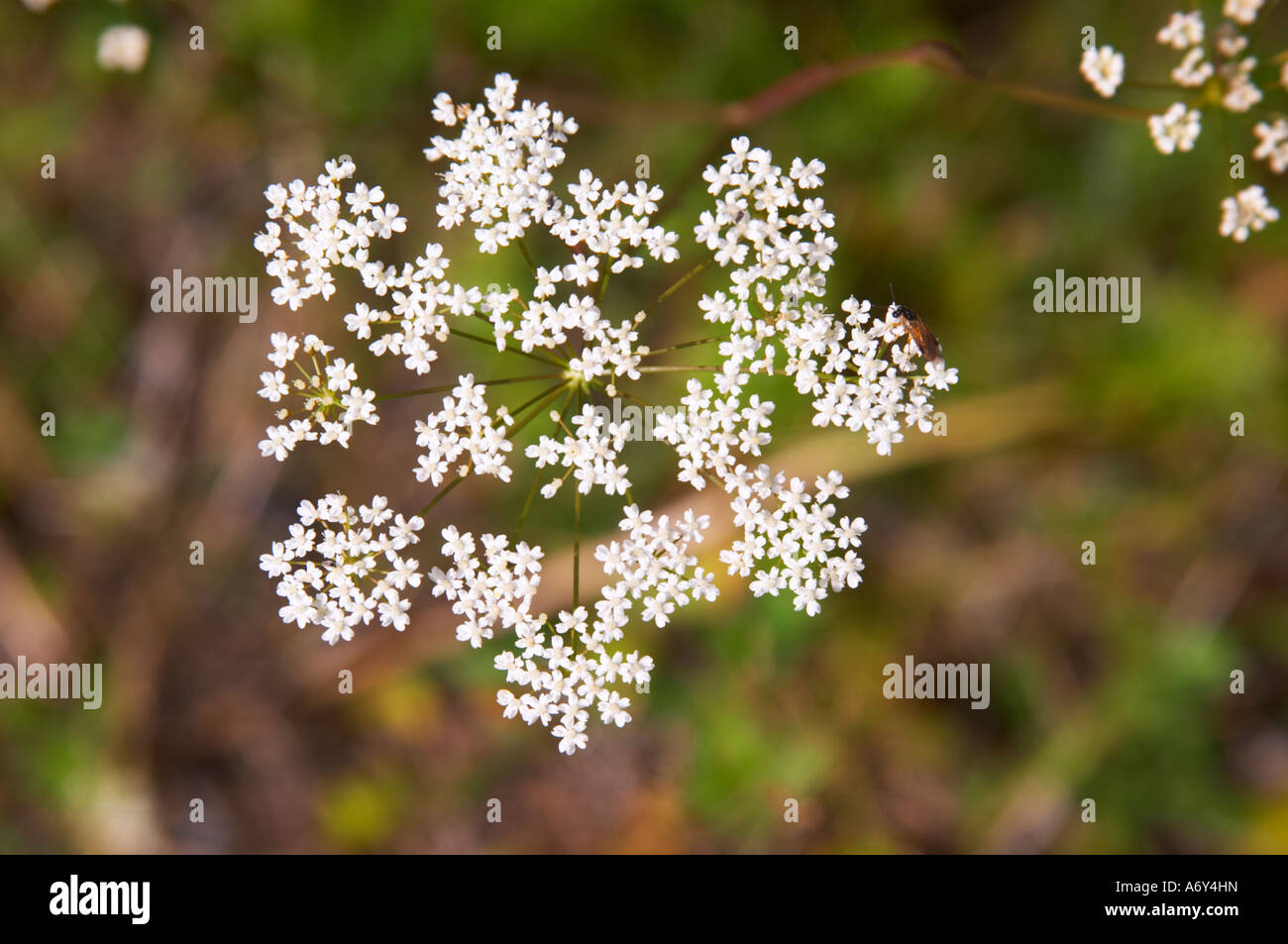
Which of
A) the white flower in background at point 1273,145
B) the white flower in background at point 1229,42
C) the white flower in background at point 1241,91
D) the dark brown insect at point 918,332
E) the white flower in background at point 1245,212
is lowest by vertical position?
the dark brown insect at point 918,332

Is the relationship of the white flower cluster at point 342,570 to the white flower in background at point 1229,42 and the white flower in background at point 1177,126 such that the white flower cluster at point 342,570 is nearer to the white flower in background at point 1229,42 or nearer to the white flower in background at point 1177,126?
the white flower in background at point 1177,126

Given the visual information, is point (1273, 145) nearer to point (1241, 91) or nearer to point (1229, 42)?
point (1241, 91)

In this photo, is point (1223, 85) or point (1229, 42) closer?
point (1229, 42)

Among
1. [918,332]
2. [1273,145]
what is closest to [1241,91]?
[1273,145]

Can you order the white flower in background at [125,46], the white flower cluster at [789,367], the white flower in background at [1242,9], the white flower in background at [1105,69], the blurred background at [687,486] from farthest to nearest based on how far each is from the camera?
the blurred background at [687,486]
the white flower in background at [125,46]
the white flower in background at [1105,69]
the white flower in background at [1242,9]
the white flower cluster at [789,367]

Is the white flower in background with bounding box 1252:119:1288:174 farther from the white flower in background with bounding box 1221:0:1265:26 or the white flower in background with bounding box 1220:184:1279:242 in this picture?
the white flower in background with bounding box 1221:0:1265:26

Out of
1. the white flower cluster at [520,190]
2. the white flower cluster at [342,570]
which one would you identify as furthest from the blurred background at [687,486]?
the white flower cluster at [342,570]
